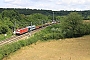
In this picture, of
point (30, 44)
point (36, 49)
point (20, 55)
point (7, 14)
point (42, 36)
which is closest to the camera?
point (20, 55)

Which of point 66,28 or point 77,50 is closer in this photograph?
point 77,50

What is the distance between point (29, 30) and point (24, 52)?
3471cm

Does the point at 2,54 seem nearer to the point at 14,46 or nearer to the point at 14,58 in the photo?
the point at 14,58

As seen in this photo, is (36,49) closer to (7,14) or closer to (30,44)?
(30,44)

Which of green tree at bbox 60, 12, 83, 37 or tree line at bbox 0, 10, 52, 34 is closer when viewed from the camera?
tree line at bbox 0, 10, 52, 34

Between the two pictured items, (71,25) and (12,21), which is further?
(12,21)

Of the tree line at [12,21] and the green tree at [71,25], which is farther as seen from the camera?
the green tree at [71,25]

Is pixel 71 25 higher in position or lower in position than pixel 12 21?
lower

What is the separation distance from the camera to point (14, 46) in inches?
2066

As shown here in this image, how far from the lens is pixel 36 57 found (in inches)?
1854

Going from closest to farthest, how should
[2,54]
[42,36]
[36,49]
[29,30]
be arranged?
[2,54] → [36,49] → [42,36] → [29,30]

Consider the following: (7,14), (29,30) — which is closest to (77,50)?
(29,30)

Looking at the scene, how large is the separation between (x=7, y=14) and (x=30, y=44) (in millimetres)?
38291

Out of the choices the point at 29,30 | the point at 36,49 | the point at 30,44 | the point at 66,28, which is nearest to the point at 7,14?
the point at 29,30
